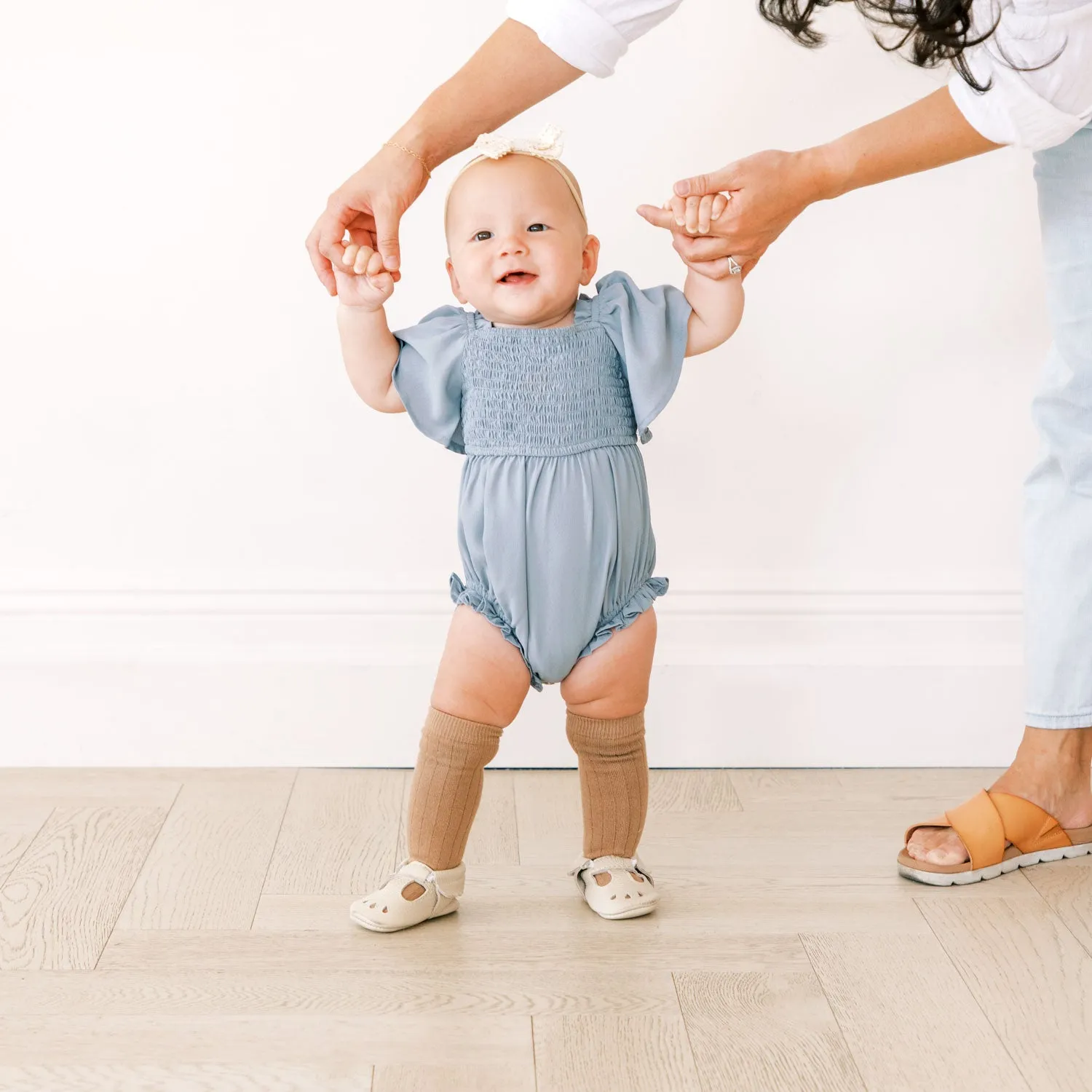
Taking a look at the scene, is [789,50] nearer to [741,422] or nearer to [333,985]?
[741,422]

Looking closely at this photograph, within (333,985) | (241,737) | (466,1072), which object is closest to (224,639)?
(241,737)

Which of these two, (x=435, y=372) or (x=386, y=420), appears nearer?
(x=435, y=372)

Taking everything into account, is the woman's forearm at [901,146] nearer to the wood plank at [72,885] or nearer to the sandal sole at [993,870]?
the sandal sole at [993,870]

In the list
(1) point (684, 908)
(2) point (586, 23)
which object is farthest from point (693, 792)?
(2) point (586, 23)

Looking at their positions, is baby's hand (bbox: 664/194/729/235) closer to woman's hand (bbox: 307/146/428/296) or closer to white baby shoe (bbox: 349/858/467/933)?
woman's hand (bbox: 307/146/428/296)

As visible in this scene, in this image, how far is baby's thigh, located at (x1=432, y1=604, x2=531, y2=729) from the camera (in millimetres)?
1239

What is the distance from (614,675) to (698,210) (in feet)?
1.37

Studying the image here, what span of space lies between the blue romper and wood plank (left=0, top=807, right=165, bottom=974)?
1.47 ft

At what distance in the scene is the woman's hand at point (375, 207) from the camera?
1.15 metres

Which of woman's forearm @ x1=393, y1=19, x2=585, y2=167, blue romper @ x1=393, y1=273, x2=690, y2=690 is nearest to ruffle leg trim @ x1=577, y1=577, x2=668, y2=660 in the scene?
blue romper @ x1=393, y1=273, x2=690, y2=690

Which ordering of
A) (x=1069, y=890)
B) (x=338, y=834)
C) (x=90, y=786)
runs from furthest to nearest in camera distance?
(x=90, y=786)
(x=338, y=834)
(x=1069, y=890)

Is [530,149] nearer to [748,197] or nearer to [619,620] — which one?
[748,197]

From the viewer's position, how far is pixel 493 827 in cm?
150

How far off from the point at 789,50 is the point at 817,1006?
3.47 feet
